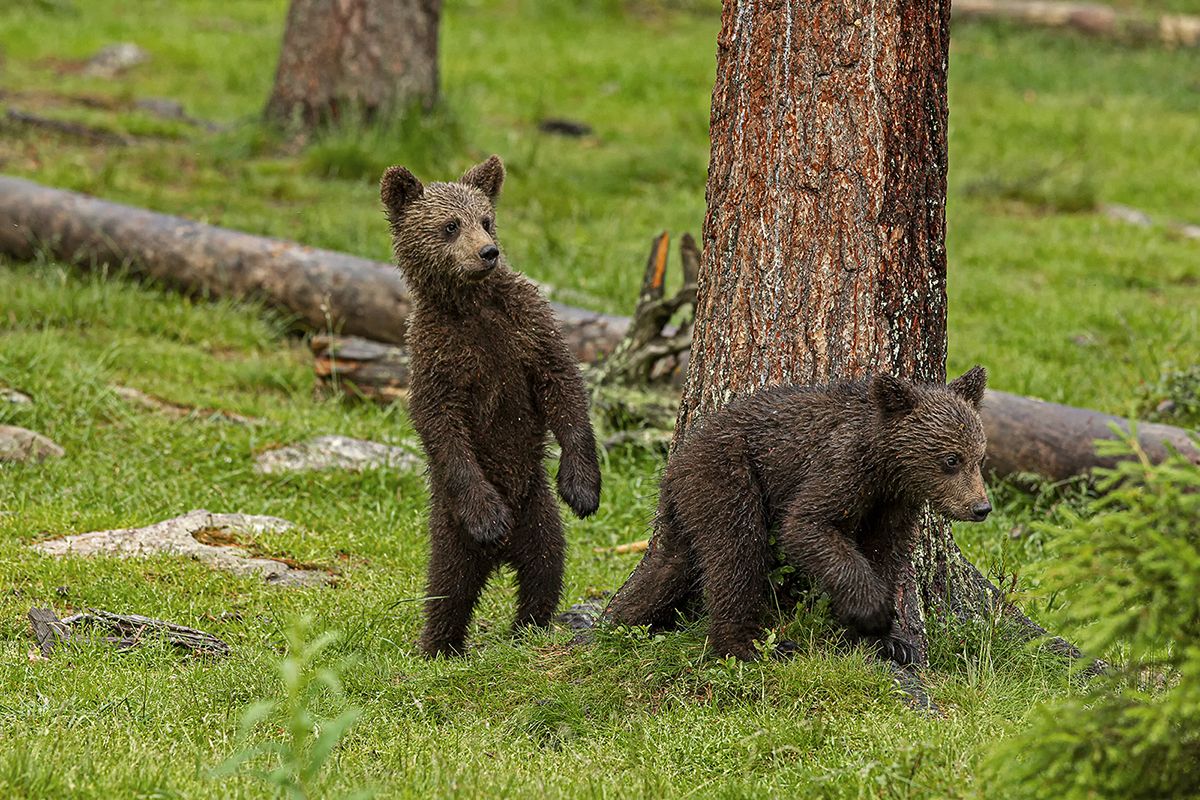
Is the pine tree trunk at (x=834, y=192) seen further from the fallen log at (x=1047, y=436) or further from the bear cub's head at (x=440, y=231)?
the fallen log at (x=1047, y=436)

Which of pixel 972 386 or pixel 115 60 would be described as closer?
pixel 972 386

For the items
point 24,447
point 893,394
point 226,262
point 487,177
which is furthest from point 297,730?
point 226,262

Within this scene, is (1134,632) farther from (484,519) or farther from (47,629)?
(47,629)

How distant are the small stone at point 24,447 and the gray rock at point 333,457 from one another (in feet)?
3.63

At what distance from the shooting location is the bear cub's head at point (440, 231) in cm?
589

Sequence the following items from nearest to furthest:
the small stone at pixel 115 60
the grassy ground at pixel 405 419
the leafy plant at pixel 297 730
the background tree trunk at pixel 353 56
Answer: the leafy plant at pixel 297 730
the grassy ground at pixel 405 419
the background tree trunk at pixel 353 56
the small stone at pixel 115 60

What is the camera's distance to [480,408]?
602 cm

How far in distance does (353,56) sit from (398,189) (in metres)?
8.40

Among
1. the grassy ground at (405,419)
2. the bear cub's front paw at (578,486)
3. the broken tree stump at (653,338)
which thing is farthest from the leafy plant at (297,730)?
the broken tree stump at (653,338)

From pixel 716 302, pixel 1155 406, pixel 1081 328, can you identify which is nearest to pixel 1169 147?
pixel 1081 328

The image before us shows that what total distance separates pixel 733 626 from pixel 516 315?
63.9 inches

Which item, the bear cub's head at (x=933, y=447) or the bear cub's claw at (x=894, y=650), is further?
the bear cub's claw at (x=894, y=650)

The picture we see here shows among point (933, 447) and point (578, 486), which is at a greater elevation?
point (933, 447)

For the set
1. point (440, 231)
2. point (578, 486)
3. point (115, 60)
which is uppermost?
point (115, 60)
